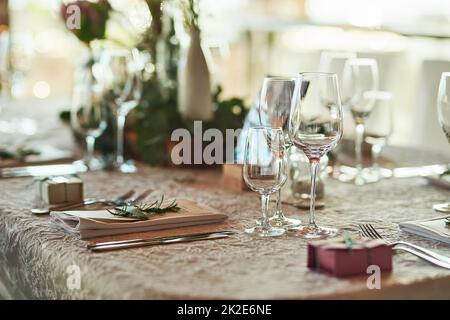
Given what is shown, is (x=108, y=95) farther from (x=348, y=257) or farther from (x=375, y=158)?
(x=348, y=257)

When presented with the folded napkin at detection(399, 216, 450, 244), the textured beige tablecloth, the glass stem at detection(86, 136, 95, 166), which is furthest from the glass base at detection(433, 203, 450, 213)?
the glass stem at detection(86, 136, 95, 166)

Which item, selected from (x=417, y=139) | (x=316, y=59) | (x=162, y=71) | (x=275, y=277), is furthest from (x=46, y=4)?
(x=275, y=277)

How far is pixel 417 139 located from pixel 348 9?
11.9ft

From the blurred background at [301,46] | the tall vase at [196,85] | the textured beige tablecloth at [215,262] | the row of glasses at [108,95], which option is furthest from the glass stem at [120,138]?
the blurred background at [301,46]

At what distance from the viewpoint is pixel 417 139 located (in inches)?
121

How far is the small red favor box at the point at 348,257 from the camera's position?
97cm

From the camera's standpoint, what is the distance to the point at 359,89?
→ 1.69 meters

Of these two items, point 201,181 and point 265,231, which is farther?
point 201,181

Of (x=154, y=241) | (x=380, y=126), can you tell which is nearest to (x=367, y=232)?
(x=154, y=241)

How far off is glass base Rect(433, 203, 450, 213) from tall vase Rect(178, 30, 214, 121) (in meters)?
0.66

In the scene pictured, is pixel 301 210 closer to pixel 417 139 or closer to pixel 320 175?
pixel 320 175

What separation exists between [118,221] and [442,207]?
62cm

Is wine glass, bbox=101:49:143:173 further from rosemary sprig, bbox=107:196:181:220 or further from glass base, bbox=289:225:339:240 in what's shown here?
glass base, bbox=289:225:339:240

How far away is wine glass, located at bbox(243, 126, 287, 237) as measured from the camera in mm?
1142
